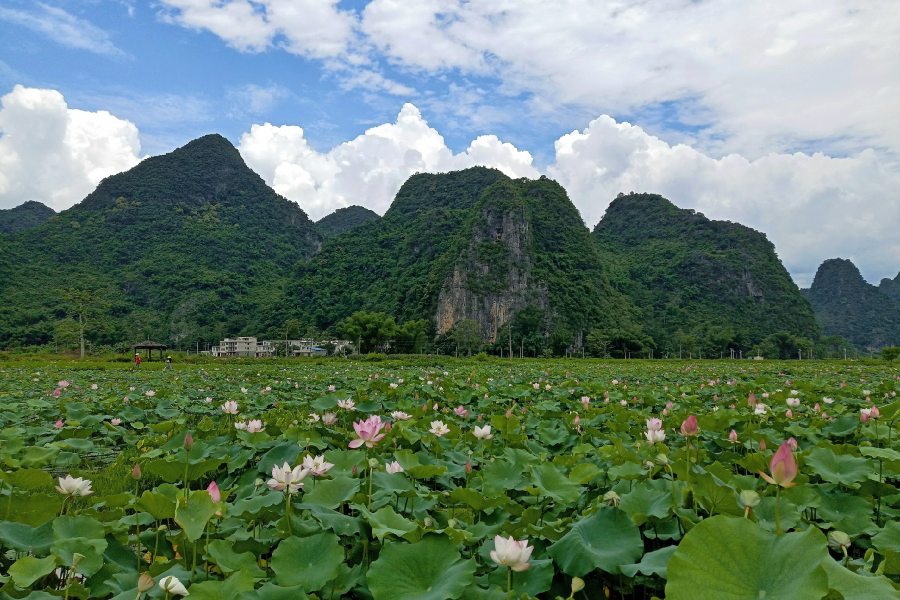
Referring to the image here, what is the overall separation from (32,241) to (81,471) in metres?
86.5

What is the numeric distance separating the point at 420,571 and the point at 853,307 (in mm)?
125974

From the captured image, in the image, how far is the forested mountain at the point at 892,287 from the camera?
109750mm

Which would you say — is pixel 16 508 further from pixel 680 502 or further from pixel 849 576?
pixel 849 576

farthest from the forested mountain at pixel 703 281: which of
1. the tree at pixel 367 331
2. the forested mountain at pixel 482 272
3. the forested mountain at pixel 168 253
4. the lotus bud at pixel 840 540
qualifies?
the lotus bud at pixel 840 540

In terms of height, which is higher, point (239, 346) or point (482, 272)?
point (482, 272)

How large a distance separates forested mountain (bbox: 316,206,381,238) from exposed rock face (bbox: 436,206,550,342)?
211 ft

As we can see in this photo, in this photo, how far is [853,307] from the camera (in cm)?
9662

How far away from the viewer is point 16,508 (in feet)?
5.49

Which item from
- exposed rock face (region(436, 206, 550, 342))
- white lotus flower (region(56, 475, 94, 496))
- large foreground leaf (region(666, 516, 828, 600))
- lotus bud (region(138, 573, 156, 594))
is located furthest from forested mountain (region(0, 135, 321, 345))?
large foreground leaf (region(666, 516, 828, 600))

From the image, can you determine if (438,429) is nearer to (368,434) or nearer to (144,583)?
(368,434)

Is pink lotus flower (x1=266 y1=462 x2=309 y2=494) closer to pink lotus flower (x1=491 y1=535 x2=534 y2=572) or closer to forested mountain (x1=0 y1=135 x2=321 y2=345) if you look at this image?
pink lotus flower (x1=491 y1=535 x2=534 y2=572)

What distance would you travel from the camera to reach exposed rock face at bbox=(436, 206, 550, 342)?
71.9 meters

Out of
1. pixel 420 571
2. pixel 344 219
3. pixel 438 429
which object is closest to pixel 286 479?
pixel 420 571

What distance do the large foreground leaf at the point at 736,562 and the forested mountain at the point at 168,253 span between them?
57.1m
